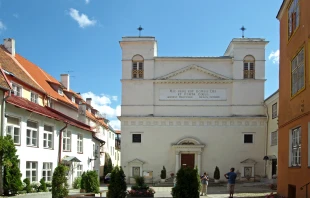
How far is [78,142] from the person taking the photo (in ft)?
113

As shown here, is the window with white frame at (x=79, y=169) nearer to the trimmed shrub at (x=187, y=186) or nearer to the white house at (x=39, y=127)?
the white house at (x=39, y=127)

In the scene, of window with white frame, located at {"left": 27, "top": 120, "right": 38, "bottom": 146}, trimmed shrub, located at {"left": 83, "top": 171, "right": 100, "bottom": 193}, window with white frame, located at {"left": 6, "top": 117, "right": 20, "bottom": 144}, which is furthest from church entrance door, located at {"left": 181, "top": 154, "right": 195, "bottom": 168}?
trimmed shrub, located at {"left": 83, "top": 171, "right": 100, "bottom": 193}

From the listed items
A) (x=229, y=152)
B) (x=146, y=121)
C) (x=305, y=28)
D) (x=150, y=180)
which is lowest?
(x=150, y=180)

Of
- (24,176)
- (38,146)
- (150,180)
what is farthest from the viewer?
(150,180)

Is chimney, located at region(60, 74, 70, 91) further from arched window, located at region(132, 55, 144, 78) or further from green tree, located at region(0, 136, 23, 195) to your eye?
green tree, located at region(0, 136, 23, 195)

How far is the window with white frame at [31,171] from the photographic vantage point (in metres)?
25.6

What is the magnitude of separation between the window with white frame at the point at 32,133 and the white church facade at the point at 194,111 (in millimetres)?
15174

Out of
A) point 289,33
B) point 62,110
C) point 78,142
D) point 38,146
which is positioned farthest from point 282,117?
point 62,110

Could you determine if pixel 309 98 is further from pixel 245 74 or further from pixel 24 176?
pixel 245 74

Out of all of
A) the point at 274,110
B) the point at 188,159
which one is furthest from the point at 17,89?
the point at 274,110

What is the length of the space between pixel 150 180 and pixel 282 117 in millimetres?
22113

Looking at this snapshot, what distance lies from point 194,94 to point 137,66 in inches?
251

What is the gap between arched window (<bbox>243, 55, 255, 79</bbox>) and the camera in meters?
41.7

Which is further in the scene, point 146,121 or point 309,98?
point 146,121
